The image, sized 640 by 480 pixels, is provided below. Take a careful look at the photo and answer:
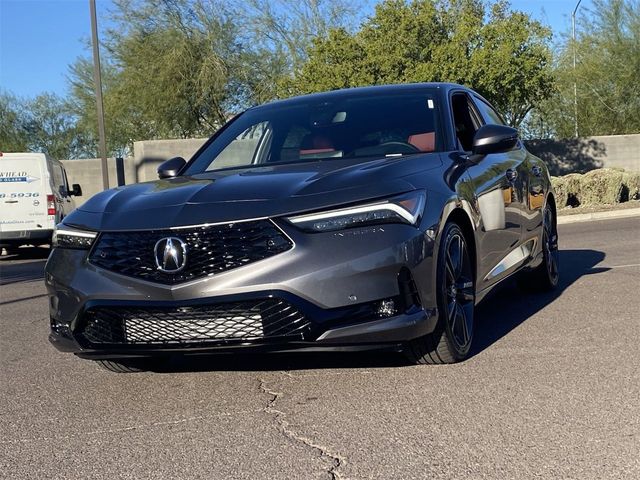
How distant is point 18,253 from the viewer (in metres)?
18.4

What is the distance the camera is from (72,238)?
453 centimetres

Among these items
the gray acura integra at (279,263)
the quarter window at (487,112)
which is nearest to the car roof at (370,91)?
the quarter window at (487,112)

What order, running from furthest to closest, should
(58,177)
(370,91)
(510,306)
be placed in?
(58,177) < (510,306) < (370,91)

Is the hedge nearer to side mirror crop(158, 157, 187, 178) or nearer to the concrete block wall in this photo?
the concrete block wall

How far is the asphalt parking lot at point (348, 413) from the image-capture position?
3346 mm

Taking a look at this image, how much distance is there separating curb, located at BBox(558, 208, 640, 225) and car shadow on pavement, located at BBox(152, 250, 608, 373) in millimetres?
10336

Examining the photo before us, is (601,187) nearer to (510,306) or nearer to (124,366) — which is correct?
(510,306)

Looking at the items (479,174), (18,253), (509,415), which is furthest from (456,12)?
(509,415)

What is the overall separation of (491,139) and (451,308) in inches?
47.3

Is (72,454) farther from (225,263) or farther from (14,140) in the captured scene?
(14,140)

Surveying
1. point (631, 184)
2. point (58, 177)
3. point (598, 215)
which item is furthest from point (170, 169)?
point (631, 184)

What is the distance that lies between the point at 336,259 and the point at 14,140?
4132 centimetres

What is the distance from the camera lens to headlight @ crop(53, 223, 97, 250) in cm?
442

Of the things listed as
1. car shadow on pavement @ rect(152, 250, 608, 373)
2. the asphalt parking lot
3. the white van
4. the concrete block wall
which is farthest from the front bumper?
the concrete block wall
